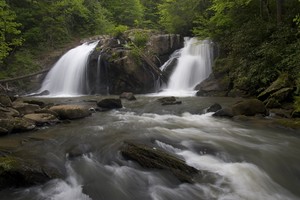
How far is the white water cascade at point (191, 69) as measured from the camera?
19203 millimetres

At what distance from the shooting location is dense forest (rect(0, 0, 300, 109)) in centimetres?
1304

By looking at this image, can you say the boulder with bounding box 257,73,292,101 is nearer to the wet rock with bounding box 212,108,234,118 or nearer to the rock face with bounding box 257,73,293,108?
the rock face with bounding box 257,73,293,108

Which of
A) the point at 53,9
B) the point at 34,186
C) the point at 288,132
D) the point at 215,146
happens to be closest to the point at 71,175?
the point at 34,186

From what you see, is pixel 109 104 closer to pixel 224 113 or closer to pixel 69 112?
pixel 69 112

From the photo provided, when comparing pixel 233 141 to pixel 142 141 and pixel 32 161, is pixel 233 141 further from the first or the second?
pixel 32 161

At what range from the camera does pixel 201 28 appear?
19.9m

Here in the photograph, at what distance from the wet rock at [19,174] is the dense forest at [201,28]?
28.0 feet

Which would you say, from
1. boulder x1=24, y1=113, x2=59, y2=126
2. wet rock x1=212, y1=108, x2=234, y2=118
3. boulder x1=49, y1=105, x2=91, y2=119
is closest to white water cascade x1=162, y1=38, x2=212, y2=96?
wet rock x1=212, y1=108, x2=234, y2=118

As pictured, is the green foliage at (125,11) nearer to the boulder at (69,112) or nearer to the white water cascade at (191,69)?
the white water cascade at (191,69)

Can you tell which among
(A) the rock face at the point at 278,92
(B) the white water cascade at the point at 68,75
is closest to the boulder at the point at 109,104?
(A) the rock face at the point at 278,92

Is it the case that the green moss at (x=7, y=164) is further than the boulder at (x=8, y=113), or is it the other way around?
the boulder at (x=8, y=113)

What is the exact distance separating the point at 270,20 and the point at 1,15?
48.2 feet

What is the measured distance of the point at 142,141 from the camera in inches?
291

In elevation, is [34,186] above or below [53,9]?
below
